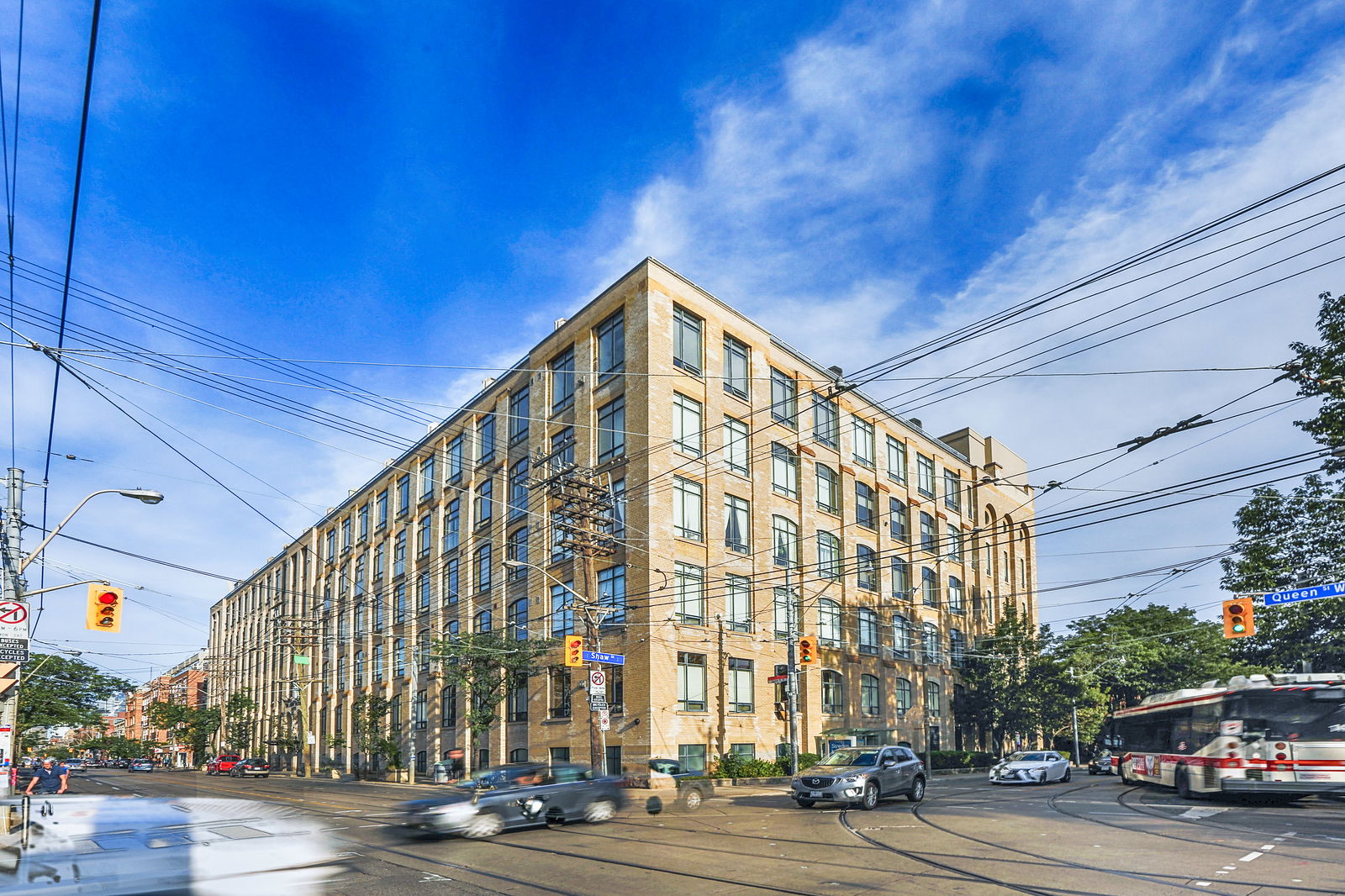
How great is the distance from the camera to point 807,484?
1868 inches

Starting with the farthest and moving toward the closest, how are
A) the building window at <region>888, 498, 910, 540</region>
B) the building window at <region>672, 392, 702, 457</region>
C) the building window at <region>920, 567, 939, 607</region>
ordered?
the building window at <region>920, 567, 939, 607</region>, the building window at <region>888, 498, 910, 540</region>, the building window at <region>672, 392, 702, 457</region>

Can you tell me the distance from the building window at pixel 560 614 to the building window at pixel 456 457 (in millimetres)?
13366

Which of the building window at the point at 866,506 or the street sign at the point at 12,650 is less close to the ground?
the building window at the point at 866,506

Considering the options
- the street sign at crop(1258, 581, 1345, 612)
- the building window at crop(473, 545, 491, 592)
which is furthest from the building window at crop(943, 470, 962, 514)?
the street sign at crop(1258, 581, 1345, 612)

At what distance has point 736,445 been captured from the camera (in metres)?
43.8

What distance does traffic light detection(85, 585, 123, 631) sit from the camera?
21812mm

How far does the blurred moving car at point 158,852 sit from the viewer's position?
5887 mm

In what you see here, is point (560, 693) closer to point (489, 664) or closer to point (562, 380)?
point (489, 664)

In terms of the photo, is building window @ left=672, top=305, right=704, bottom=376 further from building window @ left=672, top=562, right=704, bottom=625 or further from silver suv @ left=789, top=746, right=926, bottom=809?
silver suv @ left=789, top=746, right=926, bottom=809

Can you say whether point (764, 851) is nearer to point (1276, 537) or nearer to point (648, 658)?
point (648, 658)

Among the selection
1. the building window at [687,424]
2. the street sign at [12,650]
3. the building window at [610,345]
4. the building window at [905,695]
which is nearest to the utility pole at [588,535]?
the building window at [687,424]

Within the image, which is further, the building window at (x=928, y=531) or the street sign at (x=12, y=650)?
the building window at (x=928, y=531)

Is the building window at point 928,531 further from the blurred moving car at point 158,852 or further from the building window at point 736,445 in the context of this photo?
the blurred moving car at point 158,852

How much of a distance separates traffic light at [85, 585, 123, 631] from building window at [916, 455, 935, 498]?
4617cm
